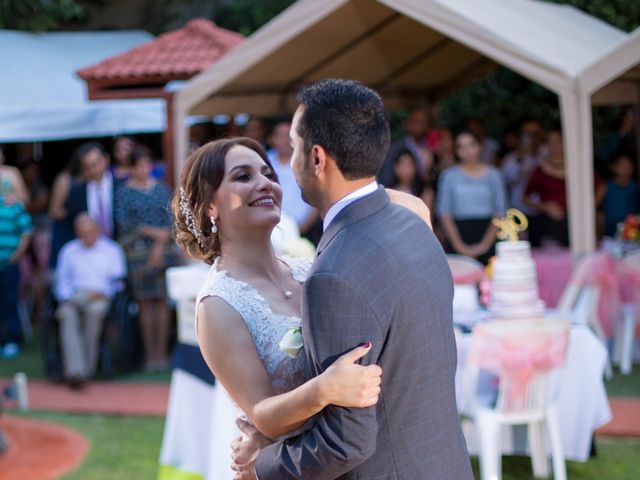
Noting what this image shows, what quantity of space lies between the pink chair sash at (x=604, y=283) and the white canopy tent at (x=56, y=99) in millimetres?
5915

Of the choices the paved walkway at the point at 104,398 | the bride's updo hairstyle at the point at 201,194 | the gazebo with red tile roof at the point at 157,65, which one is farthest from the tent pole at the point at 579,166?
the bride's updo hairstyle at the point at 201,194

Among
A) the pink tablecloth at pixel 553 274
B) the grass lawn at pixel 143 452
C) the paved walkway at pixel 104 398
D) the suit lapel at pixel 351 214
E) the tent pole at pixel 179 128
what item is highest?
the tent pole at pixel 179 128

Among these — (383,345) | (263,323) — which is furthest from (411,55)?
(383,345)

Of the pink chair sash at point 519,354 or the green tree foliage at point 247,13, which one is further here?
the green tree foliage at point 247,13

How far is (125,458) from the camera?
6.53 meters

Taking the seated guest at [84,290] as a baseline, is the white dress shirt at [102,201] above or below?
above

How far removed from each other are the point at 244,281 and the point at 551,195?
691 centimetres

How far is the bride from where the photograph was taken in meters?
2.39

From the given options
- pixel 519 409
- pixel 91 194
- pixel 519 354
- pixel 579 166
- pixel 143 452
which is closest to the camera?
pixel 519 354

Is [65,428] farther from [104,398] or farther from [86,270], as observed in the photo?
[86,270]

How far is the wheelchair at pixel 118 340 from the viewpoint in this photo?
29.6 feet

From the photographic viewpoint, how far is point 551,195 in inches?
362

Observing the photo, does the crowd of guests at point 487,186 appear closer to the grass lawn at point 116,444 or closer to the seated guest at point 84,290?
the seated guest at point 84,290

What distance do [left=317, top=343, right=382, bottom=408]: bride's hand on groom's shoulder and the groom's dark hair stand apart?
39cm
